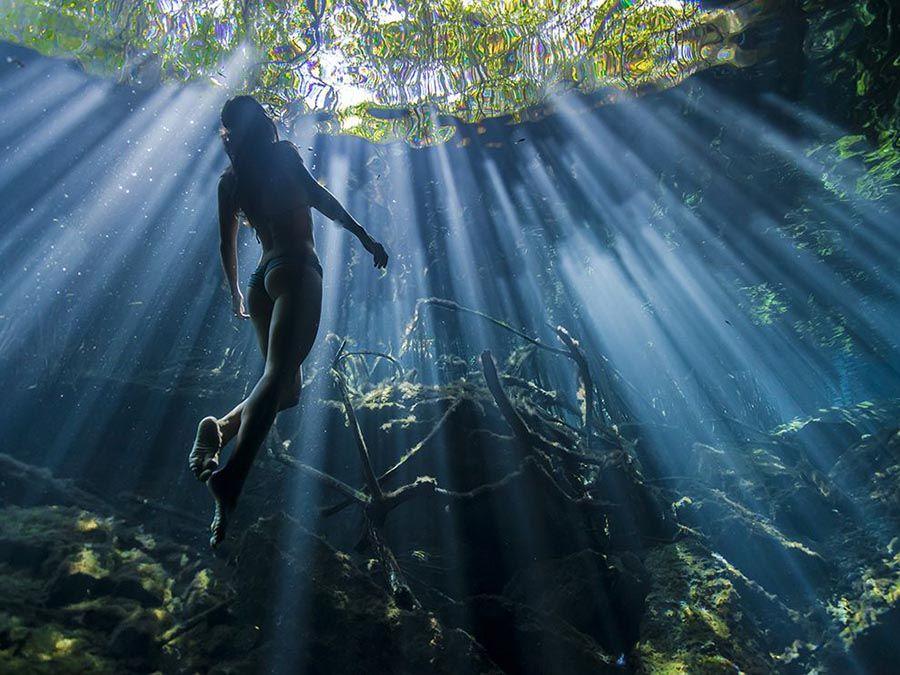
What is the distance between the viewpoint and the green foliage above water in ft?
21.9

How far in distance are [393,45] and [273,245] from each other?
21.3ft

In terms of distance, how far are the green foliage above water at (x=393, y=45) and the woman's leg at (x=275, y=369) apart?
654 centimetres

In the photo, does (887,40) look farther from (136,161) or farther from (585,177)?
(136,161)

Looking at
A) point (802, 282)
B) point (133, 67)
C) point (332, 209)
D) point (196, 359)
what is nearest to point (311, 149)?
point (133, 67)

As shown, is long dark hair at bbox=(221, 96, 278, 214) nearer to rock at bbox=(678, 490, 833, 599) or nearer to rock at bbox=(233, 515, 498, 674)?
rock at bbox=(233, 515, 498, 674)

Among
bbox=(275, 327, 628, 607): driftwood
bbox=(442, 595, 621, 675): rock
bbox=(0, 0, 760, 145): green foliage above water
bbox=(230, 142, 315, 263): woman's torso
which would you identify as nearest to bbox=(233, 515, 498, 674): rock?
bbox=(275, 327, 628, 607): driftwood

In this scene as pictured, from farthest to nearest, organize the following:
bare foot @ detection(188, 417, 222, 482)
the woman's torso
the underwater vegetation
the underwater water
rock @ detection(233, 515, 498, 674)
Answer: the underwater water → the underwater vegetation → rock @ detection(233, 515, 498, 674) → the woman's torso → bare foot @ detection(188, 417, 222, 482)

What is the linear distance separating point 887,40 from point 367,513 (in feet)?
39.0

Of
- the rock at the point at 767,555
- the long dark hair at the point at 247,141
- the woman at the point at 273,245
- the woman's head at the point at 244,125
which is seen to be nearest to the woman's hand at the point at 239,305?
the woman at the point at 273,245

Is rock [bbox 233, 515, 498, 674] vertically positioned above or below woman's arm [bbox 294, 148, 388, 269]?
below

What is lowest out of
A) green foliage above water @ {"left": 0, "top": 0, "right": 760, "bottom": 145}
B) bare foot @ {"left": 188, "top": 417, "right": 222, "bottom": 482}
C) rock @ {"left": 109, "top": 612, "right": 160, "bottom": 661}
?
rock @ {"left": 109, "top": 612, "right": 160, "bottom": 661}

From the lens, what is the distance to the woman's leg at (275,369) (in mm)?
1824

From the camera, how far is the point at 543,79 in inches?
320

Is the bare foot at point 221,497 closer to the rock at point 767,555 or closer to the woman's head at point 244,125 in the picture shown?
the woman's head at point 244,125
